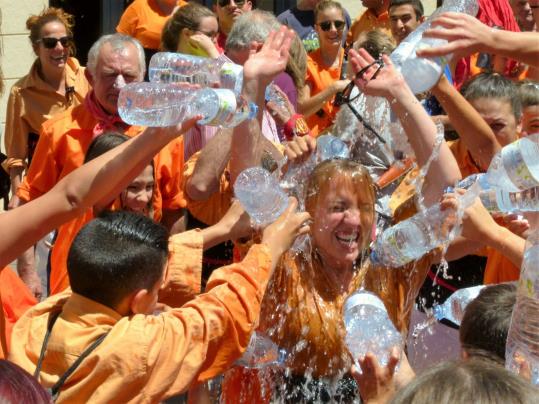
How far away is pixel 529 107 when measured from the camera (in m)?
5.01

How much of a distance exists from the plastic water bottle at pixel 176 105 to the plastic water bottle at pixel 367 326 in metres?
0.73

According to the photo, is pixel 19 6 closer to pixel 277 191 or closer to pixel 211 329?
pixel 277 191

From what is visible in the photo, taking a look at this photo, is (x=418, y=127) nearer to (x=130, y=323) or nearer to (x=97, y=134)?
(x=130, y=323)

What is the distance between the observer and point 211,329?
3.23m

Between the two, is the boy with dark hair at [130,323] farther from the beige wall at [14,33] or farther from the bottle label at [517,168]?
the beige wall at [14,33]

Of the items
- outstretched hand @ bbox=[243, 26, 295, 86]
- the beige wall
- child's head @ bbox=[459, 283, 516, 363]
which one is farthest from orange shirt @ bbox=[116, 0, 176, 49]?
child's head @ bbox=[459, 283, 516, 363]

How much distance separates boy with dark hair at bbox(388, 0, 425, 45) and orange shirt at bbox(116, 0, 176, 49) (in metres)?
1.76

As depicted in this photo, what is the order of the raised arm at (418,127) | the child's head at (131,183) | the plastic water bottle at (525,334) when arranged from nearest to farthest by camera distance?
the plastic water bottle at (525,334), the raised arm at (418,127), the child's head at (131,183)

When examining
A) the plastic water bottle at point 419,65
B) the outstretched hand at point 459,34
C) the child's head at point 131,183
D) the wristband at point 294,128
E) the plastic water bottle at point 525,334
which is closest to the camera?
the plastic water bottle at point 525,334

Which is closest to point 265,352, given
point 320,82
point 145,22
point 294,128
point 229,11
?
point 294,128

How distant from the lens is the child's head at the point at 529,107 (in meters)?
4.88

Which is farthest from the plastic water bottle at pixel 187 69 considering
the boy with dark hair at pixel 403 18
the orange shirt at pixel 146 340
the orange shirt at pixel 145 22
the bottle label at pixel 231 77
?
the orange shirt at pixel 145 22

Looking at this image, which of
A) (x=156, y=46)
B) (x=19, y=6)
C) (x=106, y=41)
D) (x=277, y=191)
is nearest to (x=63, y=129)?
(x=106, y=41)

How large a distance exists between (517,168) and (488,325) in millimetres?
758
